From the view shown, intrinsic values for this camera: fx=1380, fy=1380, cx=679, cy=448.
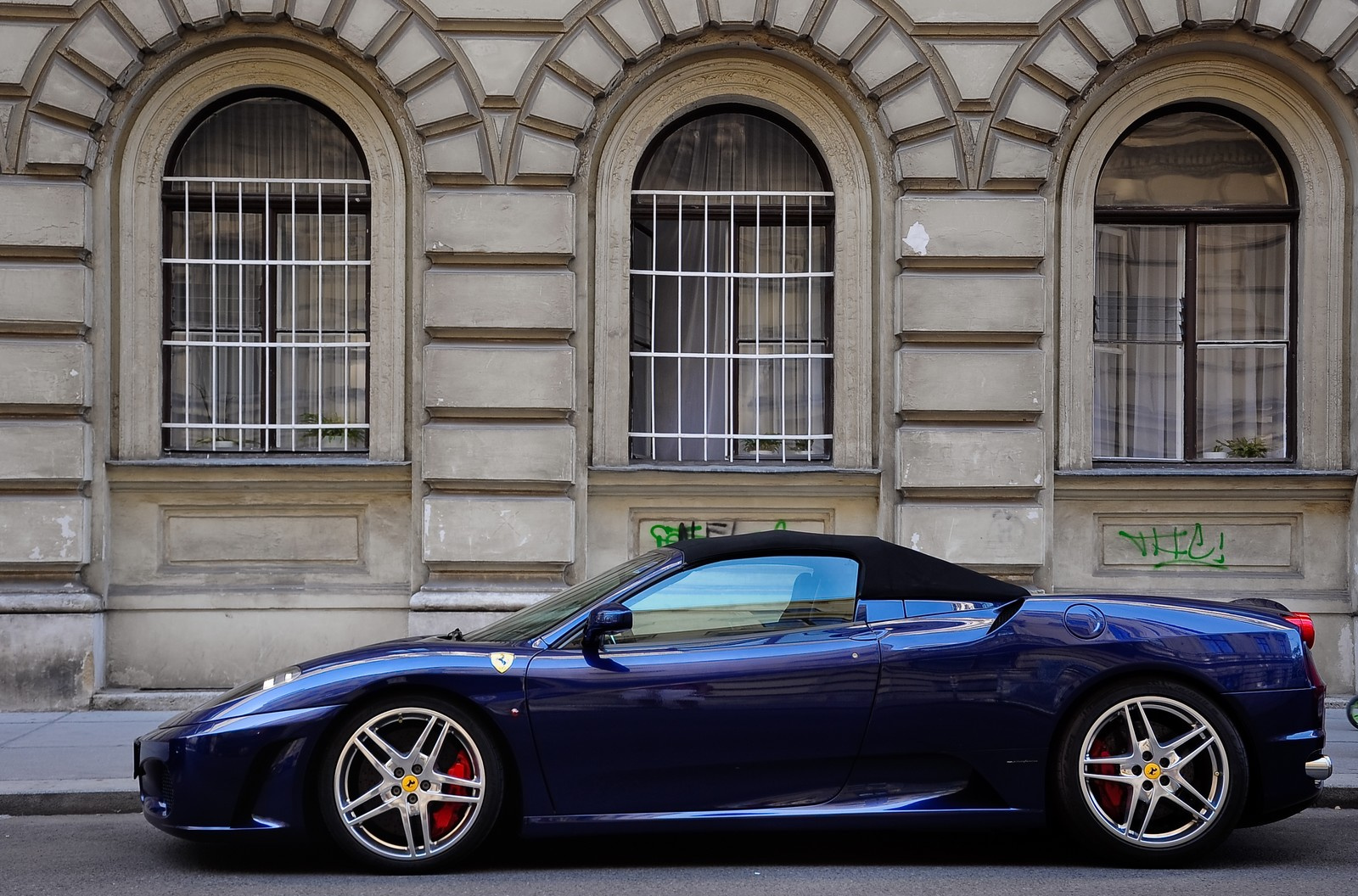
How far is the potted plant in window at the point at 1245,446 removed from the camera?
10.2 m

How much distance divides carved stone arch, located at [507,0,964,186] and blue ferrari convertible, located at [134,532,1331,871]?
16.1 ft

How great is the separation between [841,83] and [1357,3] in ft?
11.7

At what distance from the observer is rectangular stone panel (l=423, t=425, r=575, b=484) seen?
945 centimetres

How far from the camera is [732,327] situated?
10297mm

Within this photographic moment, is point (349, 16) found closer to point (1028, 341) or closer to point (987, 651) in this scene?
point (1028, 341)

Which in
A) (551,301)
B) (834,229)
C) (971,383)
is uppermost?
(834,229)

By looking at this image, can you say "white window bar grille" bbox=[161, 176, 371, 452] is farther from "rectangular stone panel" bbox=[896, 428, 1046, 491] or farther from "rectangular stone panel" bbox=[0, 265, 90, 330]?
"rectangular stone panel" bbox=[896, 428, 1046, 491]

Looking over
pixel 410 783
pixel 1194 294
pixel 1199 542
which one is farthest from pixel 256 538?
pixel 1194 294

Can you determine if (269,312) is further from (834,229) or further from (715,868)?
(715,868)

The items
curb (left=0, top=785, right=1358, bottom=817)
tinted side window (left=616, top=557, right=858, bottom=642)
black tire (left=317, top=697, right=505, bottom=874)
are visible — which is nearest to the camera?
black tire (left=317, top=697, right=505, bottom=874)

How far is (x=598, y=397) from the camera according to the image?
32.1ft

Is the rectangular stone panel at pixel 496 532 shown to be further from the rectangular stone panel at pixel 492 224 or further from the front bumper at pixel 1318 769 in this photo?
the front bumper at pixel 1318 769

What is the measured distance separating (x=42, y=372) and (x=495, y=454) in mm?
3069

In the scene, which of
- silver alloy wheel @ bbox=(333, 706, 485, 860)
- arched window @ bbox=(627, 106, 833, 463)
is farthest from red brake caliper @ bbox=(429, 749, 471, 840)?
arched window @ bbox=(627, 106, 833, 463)
